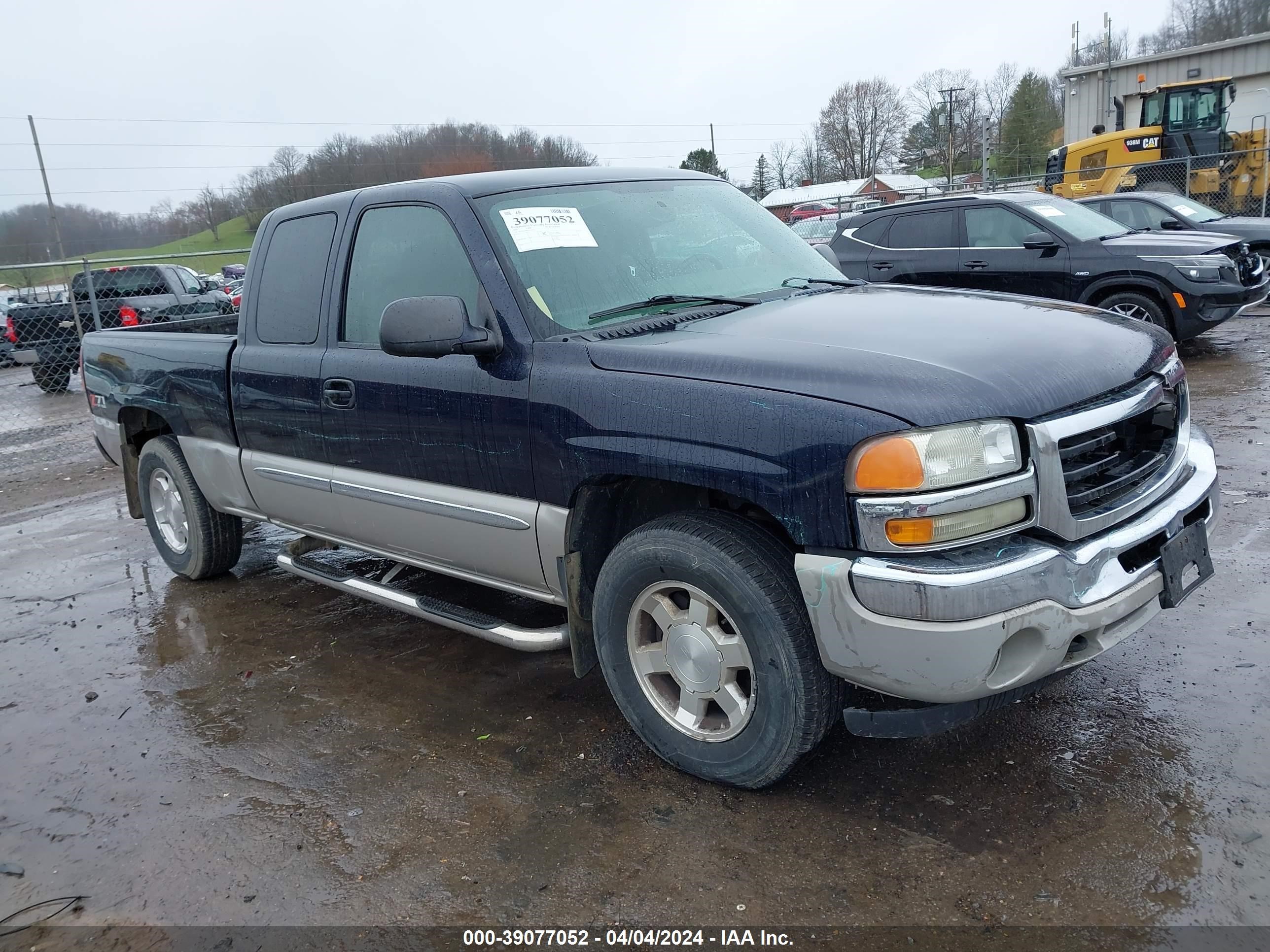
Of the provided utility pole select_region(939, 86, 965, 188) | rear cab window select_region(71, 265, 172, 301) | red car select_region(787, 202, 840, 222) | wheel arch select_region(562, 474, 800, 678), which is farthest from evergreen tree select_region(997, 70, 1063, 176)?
wheel arch select_region(562, 474, 800, 678)

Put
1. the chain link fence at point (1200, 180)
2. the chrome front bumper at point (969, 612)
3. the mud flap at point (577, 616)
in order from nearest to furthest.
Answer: the chrome front bumper at point (969, 612)
the mud flap at point (577, 616)
the chain link fence at point (1200, 180)

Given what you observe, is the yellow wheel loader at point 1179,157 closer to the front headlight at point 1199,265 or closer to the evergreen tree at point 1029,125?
the front headlight at point 1199,265

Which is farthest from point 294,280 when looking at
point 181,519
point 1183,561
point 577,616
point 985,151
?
point 985,151

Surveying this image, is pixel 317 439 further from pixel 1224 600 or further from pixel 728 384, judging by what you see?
pixel 1224 600

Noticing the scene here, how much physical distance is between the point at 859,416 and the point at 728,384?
16.2 inches

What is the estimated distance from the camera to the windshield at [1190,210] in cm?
1188

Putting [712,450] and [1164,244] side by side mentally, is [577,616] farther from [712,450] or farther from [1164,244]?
[1164,244]

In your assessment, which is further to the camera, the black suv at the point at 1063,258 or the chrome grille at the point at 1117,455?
the black suv at the point at 1063,258

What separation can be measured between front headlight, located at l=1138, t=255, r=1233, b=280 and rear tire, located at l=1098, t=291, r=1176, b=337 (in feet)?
1.15

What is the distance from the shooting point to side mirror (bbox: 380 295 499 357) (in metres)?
3.16

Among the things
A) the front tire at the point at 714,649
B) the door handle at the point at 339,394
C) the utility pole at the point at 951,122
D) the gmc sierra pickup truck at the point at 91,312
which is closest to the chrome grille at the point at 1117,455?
the front tire at the point at 714,649

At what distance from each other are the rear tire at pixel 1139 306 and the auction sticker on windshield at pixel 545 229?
7166 millimetres

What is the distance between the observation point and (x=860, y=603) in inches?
99.0

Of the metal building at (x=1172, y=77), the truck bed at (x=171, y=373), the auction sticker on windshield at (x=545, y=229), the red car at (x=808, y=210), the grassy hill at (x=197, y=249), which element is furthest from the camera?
the red car at (x=808, y=210)
